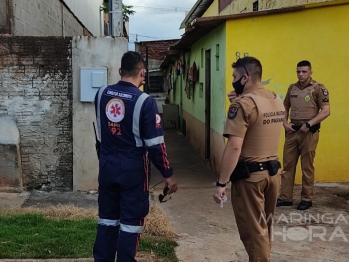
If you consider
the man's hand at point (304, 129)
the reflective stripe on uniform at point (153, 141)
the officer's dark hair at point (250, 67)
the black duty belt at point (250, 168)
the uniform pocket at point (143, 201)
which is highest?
the officer's dark hair at point (250, 67)

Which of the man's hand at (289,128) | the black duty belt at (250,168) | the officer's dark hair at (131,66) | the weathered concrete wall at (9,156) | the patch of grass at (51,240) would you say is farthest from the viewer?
the weathered concrete wall at (9,156)

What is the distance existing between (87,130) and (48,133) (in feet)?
1.93

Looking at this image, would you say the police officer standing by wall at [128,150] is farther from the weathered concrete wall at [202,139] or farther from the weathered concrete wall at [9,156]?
the weathered concrete wall at [202,139]

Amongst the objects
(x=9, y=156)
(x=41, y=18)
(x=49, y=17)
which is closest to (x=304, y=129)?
(x=9, y=156)

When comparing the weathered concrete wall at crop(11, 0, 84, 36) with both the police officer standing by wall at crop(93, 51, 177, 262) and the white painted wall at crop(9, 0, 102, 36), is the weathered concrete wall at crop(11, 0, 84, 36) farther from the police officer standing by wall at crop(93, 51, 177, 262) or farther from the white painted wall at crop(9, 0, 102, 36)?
the police officer standing by wall at crop(93, 51, 177, 262)

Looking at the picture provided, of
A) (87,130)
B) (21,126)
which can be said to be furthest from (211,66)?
(21,126)

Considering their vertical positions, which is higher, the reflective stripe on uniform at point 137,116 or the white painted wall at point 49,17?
the white painted wall at point 49,17

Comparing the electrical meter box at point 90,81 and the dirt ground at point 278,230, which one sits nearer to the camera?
the dirt ground at point 278,230

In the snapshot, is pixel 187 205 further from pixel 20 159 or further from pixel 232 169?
pixel 232 169

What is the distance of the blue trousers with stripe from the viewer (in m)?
4.11

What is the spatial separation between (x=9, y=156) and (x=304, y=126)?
4.24 meters

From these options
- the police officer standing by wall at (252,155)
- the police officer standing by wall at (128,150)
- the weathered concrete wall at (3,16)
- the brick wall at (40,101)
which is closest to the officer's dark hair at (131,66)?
the police officer standing by wall at (128,150)

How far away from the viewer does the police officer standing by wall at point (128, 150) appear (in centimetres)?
409

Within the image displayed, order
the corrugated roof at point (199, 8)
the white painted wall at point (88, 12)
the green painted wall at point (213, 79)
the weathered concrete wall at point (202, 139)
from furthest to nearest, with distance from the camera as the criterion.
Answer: the corrugated roof at point (199, 8)
the white painted wall at point (88, 12)
the weathered concrete wall at point (202, 139)
the green painted wall at point (213, 79)
